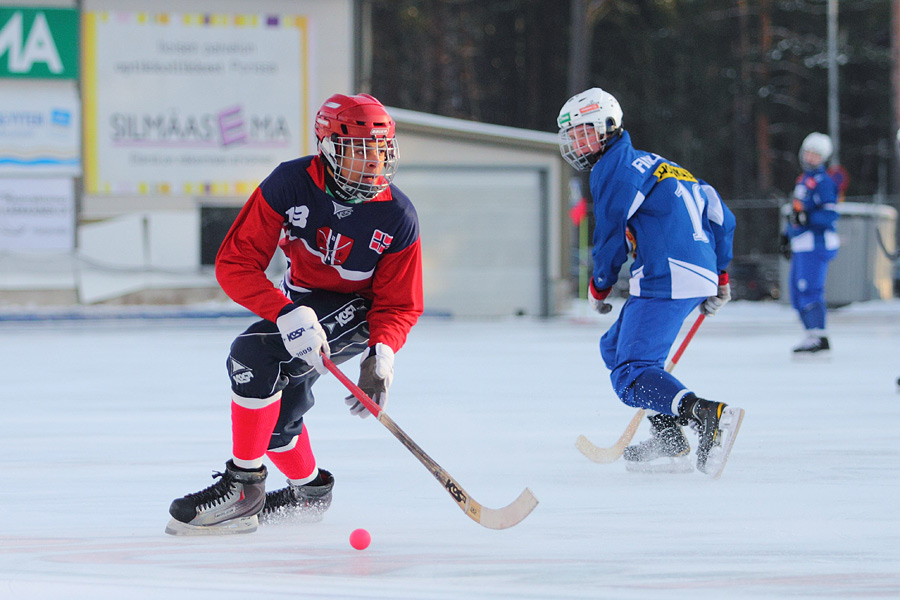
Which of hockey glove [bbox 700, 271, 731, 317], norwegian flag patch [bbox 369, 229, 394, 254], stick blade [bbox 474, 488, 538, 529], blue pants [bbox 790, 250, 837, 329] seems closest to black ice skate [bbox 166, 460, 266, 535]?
stick blade [bbox 474, 488, 538, 529]

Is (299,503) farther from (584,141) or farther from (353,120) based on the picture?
(584,141)

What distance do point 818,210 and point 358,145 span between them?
670 centimetres

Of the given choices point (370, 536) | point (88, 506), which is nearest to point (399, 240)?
point (370, 536)

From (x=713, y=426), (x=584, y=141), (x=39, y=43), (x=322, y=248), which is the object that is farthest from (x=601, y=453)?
(x=39, y=43)

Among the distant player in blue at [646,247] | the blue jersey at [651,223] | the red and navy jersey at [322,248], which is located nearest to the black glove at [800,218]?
the distant player in blue at [646,247]

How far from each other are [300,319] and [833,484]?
225 centimetres

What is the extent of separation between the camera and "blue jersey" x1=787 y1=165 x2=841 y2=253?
923 centimetres

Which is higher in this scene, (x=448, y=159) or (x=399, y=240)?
(x=448, y=159)

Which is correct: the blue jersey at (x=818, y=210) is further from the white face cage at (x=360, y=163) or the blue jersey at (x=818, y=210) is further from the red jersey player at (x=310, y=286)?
the white face cage at (x=360, y=163)

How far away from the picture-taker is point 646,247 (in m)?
4.60

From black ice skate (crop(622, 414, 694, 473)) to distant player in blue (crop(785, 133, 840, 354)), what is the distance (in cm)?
491

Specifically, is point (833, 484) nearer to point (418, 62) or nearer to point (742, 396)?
point (742, 396)

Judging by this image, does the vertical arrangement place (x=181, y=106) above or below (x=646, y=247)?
above

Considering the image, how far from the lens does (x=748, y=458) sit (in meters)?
4.93
